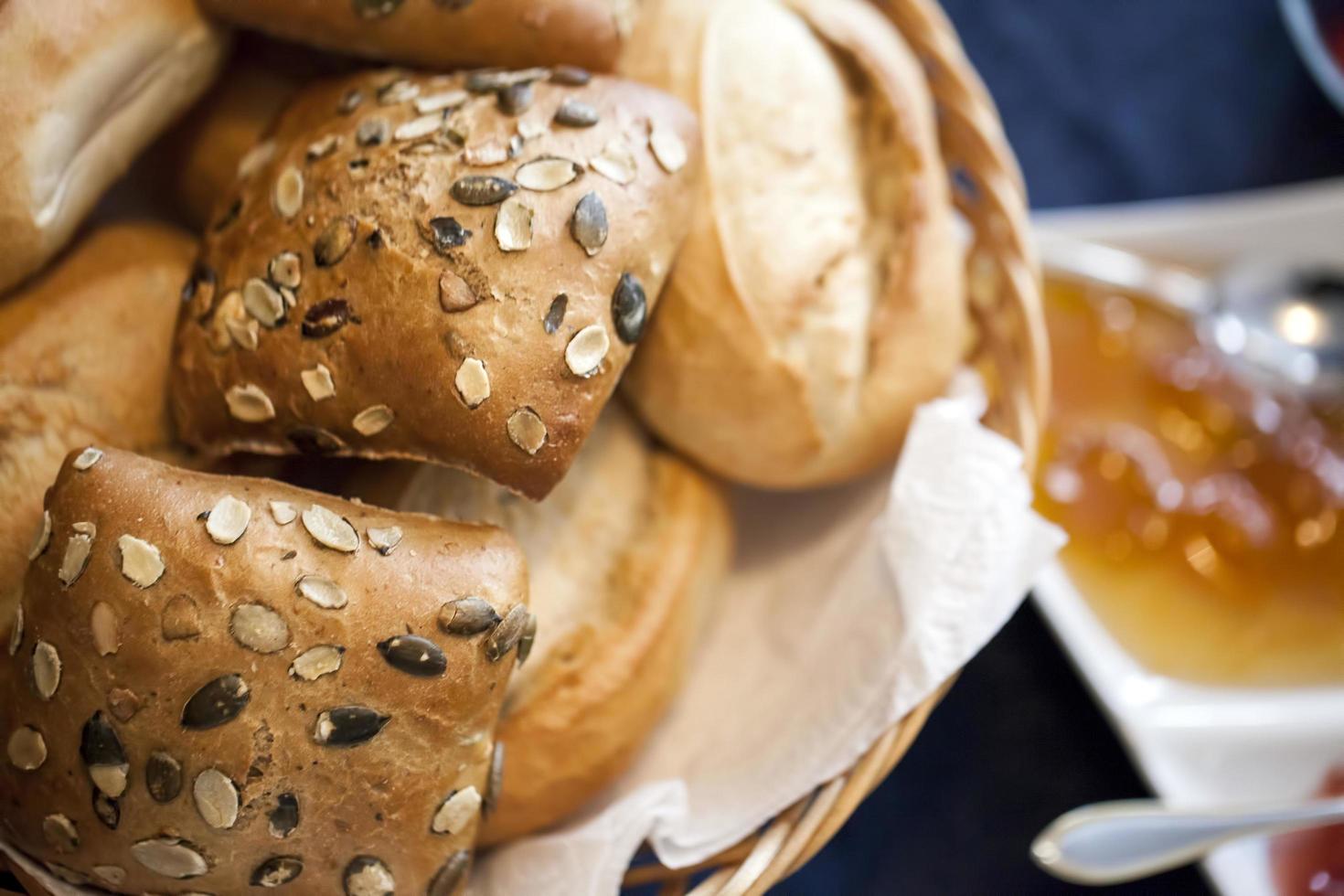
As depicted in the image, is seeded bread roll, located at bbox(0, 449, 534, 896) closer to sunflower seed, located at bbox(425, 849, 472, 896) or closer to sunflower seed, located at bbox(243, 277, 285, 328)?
A: sunflower seed, located at bbox(425, 849, 472, 896)

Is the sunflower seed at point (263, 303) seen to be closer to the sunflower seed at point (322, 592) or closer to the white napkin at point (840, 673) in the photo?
the sunflower seed at point (322, 592)

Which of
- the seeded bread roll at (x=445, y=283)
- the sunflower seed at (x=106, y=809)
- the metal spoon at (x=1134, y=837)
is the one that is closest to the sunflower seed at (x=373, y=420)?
the seeded bread roll at (x=445, y=283)

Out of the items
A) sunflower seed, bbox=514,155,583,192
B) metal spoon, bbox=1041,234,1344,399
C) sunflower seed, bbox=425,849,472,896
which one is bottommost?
metal spoon, bbox=1041,234,1344,399

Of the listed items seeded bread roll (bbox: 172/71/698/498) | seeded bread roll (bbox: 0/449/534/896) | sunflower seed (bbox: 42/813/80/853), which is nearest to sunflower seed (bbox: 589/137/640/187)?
seeded bread roll (bbox: 172/71/698/498)

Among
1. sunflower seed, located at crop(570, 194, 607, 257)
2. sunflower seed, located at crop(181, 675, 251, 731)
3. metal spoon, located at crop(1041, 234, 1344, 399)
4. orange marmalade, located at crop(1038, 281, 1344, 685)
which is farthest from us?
metal spoon, located at crop(1041, 234, 1344, 399)

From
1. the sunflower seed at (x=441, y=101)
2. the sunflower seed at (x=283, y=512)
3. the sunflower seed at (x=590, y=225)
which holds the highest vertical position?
the sunflower seed at (x=441, y=101)

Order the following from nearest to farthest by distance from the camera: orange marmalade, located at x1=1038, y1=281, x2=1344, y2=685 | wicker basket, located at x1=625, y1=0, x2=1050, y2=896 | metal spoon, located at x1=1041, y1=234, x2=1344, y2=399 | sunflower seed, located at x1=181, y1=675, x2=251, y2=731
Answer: sunflower seed, located at x1=181, y1=675, x2=251, y2=731, wicker basket, located at x1=625, y1=0, x2=1050, y2=896, orange marmalade, located at x1=1038, y1=281, x2=1344, y2=685, metal spoon, located at x1=1041, y1=234, x2=1344, y2=399
